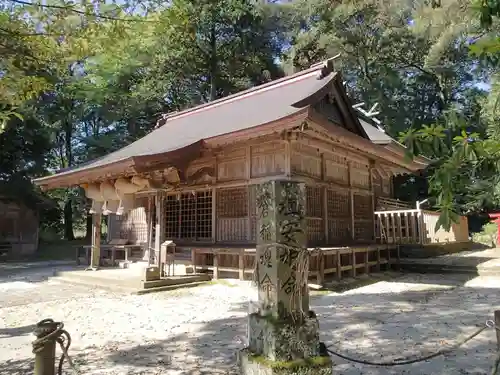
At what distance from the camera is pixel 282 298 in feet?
8.84

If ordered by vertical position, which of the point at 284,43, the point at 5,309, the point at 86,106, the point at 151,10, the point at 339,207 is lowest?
the point at 5,309

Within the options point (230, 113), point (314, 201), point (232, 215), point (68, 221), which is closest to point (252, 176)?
point (232, 215)

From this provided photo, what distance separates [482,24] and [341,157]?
939 cm

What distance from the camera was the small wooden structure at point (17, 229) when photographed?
21.7 m

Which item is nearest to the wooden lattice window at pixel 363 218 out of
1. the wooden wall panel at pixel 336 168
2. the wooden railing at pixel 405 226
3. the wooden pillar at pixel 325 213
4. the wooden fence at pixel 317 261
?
the wooden fence at pixel 317 261

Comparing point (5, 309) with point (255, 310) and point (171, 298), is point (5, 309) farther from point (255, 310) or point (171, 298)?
point (255, 310)

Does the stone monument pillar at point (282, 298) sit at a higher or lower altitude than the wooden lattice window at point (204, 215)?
lower

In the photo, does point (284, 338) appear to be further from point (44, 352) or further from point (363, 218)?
point (363, 218)

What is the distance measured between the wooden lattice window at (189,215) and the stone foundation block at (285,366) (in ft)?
28.6

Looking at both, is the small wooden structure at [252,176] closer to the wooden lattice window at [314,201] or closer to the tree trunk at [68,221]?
the wooden lattice window at [314,201]

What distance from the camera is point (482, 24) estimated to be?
7.13 ft

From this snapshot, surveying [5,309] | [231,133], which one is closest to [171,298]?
[5,309]

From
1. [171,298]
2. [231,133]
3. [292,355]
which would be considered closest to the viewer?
[292,355]

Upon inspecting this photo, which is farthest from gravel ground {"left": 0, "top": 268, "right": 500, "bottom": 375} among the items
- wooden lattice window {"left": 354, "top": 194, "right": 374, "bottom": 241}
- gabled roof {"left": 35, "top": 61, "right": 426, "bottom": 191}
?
gabled roof {"left": 35, "top": 61, "right": 426, "bottom": 191}
